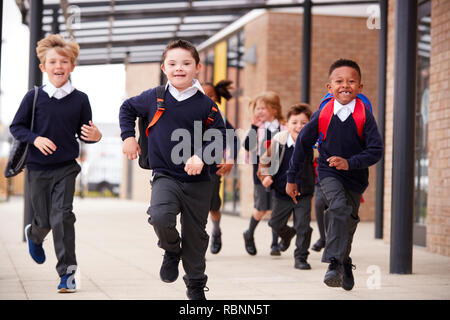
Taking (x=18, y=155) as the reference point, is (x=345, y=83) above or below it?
above

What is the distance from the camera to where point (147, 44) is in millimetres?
16984

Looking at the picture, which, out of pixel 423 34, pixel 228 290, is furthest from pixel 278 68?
pixel 228 290

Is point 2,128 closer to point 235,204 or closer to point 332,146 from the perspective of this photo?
point 235,204

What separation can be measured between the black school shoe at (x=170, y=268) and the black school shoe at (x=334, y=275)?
1186mm

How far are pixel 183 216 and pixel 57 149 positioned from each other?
4.26ft

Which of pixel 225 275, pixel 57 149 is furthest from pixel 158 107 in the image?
pixel 225 275

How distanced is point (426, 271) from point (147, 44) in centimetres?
1170

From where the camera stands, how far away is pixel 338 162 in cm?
472

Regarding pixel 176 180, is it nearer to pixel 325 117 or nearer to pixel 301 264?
pixel 325 117

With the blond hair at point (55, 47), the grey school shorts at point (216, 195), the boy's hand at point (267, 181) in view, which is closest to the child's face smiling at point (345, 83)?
the blond hair at point (55, 47)

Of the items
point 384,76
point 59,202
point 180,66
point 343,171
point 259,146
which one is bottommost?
point 59,202

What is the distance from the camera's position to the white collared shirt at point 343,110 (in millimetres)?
4891

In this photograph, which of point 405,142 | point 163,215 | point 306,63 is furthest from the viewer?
point 306,63

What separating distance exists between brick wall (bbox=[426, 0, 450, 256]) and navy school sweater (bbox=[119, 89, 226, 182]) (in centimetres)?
460
